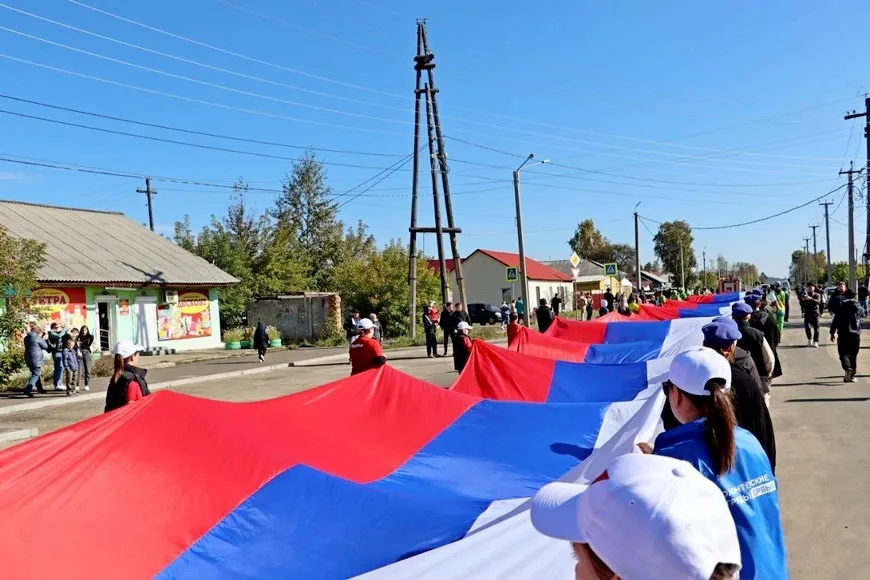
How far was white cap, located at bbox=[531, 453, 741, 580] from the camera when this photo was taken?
4.40 feet

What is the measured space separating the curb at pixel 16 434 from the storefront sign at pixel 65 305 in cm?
1232

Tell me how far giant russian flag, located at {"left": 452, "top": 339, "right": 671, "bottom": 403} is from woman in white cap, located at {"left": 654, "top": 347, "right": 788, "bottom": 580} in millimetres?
5472

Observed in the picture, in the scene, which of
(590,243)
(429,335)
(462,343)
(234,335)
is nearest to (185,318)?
(234,335)

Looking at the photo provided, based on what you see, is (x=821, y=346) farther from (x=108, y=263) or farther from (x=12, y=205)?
(x=12, y=205)

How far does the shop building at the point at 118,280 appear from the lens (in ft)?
81.2

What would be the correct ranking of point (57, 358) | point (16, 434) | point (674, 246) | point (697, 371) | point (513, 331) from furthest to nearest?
1. point (674, 246)
2. point (57, 358)
3. point (513, 331)
4. point (16, 434)
5. point (697, 371)

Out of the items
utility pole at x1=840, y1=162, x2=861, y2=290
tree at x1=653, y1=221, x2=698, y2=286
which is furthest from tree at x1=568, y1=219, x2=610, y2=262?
utility pole at x1=840, y1=162, x2=861, y2=290

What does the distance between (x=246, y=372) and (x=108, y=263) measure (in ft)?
34.0

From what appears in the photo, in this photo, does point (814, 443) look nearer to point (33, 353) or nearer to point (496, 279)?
point (33, 353)

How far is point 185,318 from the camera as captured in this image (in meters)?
29.9

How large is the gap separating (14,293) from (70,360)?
6.65ft

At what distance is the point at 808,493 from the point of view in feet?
21.3

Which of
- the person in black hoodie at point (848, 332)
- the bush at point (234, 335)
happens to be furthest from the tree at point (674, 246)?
the person in black hoodie at point (848, 332)

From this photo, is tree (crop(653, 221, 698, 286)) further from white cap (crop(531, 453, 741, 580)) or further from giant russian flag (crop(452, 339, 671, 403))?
white cap (crop(531, 453, 741, 580))
